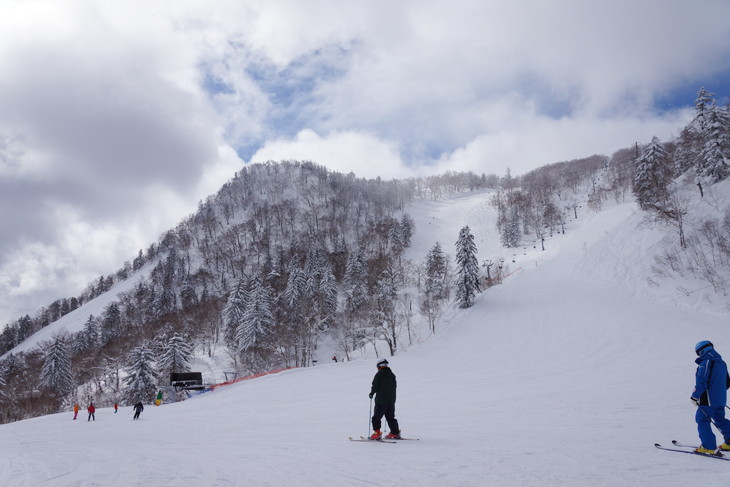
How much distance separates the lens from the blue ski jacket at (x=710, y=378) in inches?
268

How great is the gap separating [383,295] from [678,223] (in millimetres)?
39955

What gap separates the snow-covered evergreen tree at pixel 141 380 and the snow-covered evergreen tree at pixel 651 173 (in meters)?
68.0

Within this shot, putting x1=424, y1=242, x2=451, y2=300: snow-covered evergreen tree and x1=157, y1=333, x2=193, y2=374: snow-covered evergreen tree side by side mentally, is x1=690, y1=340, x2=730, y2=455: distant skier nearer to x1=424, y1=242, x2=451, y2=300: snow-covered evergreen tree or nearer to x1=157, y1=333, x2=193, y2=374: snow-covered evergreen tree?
x1=157, y1=333, x2=193, y2=374: snow-covered evergreen tree

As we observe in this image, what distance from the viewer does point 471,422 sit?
1191cm

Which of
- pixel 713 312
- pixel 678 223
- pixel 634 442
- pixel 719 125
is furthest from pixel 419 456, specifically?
pixel 719 125

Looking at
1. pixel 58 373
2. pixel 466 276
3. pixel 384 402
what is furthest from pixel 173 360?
pixel 384 402

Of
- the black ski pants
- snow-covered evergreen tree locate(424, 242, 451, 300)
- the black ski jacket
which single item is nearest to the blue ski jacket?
the black ski jacket

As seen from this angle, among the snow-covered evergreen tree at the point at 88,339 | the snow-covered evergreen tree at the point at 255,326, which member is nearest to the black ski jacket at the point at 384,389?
the snow-covered evergreen tree at the point at 255,326

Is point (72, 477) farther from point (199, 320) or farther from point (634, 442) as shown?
point (199, 320)

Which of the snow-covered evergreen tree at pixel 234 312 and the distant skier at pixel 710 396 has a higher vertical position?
the snow-covered evergreen tree at pixel 234 312

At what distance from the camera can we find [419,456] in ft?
23.3

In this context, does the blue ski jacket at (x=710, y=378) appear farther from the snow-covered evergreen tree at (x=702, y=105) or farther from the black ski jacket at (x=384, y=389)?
the snow-covered evergreen tree at (x=702, y=105)


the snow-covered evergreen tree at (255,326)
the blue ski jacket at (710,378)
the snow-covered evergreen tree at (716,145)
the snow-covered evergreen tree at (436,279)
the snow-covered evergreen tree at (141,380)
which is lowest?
the snow-covered evergreen tree at (141,380)

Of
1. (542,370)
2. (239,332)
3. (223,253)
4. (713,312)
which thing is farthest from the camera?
(223,253)
